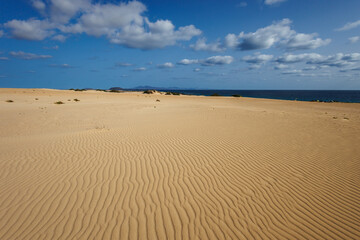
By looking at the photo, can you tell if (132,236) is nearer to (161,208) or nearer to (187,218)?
(161,208)

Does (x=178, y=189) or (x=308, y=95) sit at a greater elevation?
(x=308, y=95)

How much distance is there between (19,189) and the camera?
416cm

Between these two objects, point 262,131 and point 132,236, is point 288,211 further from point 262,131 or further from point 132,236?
point 262,131

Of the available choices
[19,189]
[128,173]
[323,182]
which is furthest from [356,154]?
[19,189]

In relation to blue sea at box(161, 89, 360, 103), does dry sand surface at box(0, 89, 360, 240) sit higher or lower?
lower

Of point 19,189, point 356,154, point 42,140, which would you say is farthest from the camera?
point 42,140

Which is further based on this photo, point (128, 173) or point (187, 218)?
point (128, 173)

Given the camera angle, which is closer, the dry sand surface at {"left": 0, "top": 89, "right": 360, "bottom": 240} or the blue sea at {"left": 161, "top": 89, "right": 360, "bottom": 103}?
the dry sand surface at {"left": 0, "top": 89, "right": 360, "bottom": 240}

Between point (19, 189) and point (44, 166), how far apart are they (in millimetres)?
1246

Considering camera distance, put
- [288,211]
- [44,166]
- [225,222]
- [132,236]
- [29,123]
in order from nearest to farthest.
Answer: [132,236]
[225,222]
[288,211]
[44,166]
[29,123]

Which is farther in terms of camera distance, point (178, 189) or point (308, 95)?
point (308, 95)

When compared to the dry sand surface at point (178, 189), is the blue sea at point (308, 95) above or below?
above

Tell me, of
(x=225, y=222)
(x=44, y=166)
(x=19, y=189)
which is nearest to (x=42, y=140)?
(x=44, y=166)

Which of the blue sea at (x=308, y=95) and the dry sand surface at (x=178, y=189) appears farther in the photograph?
the blue sea at (x=308, y=95)
